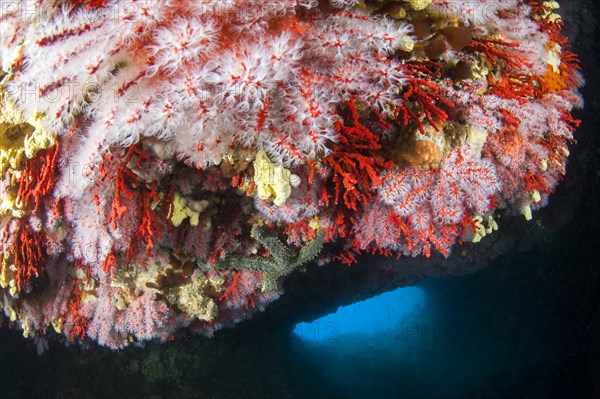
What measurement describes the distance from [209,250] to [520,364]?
→ 11399 mm

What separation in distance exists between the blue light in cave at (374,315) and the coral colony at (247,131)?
11655 millimetres

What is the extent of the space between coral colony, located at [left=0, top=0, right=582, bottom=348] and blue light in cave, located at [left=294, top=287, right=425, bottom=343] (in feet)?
38.2

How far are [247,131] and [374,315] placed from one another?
2789cm

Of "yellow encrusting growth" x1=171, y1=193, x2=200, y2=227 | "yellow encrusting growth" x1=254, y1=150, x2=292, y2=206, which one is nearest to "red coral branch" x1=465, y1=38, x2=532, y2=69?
"yellow encrusting growth" x1=254, y1=150, x2=292, y2=206

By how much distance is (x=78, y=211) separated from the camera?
306 cm

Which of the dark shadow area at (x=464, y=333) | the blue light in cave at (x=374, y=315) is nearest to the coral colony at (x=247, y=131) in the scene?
the dark shadow area at (x=464, y=333)

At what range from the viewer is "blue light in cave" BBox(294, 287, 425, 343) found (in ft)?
55.8

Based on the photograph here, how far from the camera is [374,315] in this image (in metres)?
28.1

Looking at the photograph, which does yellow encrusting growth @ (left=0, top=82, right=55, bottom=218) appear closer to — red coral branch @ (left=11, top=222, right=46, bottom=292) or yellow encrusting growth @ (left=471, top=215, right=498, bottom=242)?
red coral branch @ (left=11, top=222, right=46, bottom=292)

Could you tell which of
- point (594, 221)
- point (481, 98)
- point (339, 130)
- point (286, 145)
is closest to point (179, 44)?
point (286, 145)

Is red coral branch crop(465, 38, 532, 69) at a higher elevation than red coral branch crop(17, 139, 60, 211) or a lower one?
higher

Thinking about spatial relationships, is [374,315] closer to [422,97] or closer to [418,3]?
[422,97]

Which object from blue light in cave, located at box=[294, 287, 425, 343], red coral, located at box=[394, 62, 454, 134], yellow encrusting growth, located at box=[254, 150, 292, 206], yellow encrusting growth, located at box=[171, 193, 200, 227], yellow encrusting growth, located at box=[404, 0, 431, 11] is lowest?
blue light in cave, located at box=[294, 287, 425, 343]

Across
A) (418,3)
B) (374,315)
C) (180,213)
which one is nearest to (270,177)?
(180,213)
